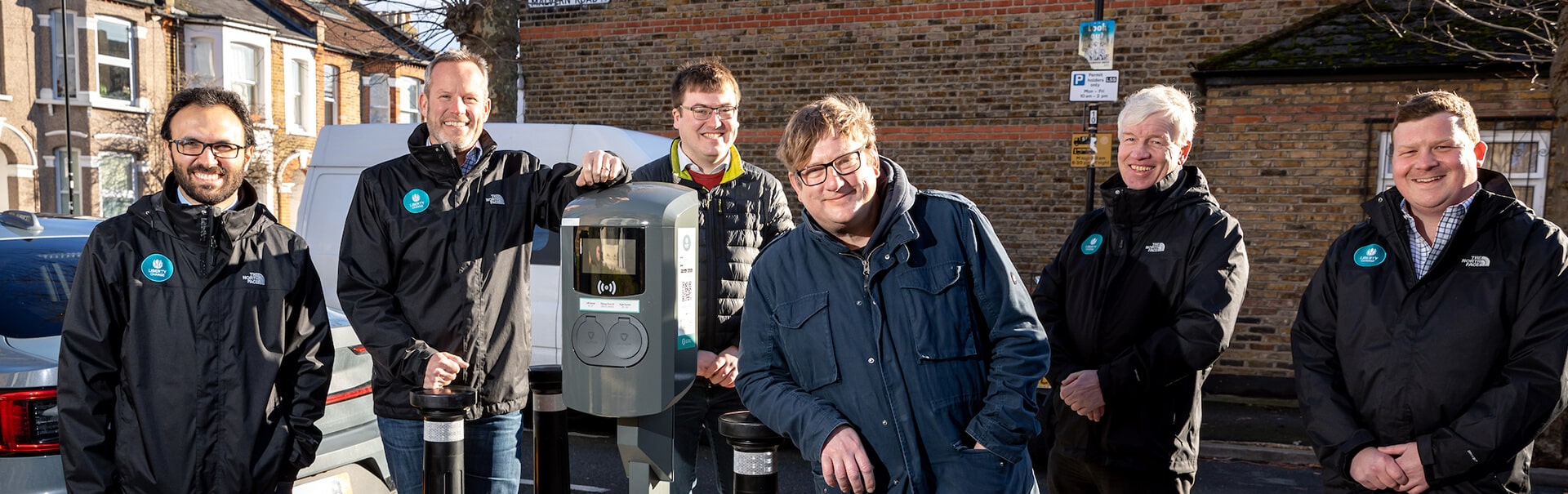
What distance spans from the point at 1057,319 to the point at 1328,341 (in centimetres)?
81

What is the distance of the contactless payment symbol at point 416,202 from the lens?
2.96 metres

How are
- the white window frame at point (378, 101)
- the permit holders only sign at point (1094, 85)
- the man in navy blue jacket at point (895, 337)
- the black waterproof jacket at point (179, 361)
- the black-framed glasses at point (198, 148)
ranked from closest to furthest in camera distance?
the man in navy blue jacket at point (895, 337), the black waterproof jacket at point (179, 361), the black-framed glasses at point (198, 148), the permit holders only sign at point (1094, 85), the white window frame at point (378, 101)

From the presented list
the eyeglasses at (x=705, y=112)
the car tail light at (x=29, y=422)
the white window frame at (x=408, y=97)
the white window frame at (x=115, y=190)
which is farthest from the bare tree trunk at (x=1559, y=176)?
the white window frame at (x=408, y=97)

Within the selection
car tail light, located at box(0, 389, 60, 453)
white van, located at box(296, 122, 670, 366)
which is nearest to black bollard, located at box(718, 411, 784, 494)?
car tail light, located at box(0, 389, 60, 453)

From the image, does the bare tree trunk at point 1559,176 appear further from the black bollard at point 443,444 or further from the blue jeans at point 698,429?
the black bollard at point 443,444

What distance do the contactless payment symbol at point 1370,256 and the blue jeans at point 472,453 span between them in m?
2.38

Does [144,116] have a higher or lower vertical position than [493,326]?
higher

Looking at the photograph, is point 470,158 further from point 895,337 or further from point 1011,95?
point 1011,95

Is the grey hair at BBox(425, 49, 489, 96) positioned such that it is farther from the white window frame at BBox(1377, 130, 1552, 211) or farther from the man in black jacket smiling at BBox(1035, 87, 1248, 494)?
the white window frame at BBox(1377, 130, 1552, 211)

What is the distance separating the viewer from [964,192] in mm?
10281

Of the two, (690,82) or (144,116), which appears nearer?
(690,82)

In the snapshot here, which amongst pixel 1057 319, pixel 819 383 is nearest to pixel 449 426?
pixel 819 383

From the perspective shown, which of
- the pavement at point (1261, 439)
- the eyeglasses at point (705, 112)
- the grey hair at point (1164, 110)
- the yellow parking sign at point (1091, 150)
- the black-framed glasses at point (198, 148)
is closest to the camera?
the black-framed glasses at point (198, 148)

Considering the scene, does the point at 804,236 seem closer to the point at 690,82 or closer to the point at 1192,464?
the point at 690,82
